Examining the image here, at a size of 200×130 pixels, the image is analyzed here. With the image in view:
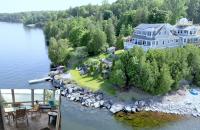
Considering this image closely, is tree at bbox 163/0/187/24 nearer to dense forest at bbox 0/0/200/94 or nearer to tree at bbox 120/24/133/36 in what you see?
dense forest at bbox 0/0/200/94

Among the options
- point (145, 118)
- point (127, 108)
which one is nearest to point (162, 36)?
point (127, 108)

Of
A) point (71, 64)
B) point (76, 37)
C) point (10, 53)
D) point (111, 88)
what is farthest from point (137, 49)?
point (10, 53)

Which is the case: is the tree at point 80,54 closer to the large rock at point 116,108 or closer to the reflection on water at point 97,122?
the large rock at point 116,108

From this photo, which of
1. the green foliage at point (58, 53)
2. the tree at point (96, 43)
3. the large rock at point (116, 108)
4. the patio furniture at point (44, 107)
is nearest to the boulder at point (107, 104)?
the large rock at point (116, 108)

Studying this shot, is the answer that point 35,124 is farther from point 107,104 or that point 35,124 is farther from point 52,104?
point 107,104

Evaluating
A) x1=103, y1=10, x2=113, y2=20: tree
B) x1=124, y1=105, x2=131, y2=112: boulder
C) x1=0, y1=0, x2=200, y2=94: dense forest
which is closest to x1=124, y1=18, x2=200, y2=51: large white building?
x1=0, y1=0, x2=200, y2=94: dense forest

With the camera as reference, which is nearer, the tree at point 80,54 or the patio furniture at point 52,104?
the patio furniture at point 52,104

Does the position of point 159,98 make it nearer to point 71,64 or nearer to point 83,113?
point 83,113
